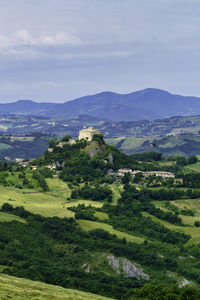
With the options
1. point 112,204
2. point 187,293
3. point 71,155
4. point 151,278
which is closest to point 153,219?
point 112,204

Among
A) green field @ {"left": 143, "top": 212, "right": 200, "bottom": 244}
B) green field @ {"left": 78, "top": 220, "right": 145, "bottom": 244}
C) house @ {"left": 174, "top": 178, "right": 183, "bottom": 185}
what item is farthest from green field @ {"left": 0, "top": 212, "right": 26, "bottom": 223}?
house @ {"left": 174, "top": 178, "right": 183, "bottom": 185}

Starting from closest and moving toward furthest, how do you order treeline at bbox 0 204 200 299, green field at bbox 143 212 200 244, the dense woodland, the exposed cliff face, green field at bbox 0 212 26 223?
treeline at bbox 0 204 200 299, the dense woodland, the exposed cliff face, green field at bbox 0 212 26 223, green field at bbox 143 212 200 244

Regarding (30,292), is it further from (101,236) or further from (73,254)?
(101,236)

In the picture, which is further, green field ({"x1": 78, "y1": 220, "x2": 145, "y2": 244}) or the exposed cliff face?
green field ({"x1": 78, "y1": 220, "x2": 145, "y2": 244})

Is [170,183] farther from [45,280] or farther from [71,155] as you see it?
[45,280]

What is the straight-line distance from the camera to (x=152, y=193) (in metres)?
162

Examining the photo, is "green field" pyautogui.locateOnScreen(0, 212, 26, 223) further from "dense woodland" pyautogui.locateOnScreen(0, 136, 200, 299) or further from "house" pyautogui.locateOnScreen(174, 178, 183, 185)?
"house" pyautogui.locateOnScreen(174, 178, 183, 185)

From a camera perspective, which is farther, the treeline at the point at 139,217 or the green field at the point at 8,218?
the treeline at the point at 139,217

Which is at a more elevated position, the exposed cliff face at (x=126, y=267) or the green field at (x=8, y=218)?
the green field at (x=8, y=218)

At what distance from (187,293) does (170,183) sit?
113 meters

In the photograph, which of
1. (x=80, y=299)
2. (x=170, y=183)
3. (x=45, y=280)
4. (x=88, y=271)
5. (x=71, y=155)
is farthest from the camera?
(x=71, y=155)

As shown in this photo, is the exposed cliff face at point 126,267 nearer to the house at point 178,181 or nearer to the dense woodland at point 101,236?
the dense woodland at point 101,236

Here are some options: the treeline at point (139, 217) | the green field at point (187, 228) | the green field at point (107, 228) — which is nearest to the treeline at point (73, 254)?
the green field at point (107, 228)

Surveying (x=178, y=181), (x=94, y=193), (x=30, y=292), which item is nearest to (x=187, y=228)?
(x=94, y=193)
